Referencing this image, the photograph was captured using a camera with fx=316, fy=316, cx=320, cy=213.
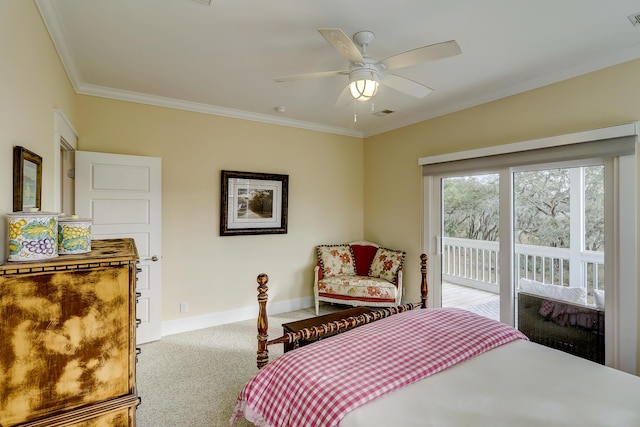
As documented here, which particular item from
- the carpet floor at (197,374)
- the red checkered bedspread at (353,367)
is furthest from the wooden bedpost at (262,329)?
the carpet floor at (197,374)

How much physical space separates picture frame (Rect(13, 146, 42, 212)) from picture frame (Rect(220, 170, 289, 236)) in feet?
6.82

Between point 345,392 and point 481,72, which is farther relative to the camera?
point 481,72

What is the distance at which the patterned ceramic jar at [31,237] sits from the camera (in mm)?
1183

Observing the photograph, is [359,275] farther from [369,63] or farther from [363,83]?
[369,63]

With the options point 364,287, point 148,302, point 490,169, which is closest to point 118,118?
point 148,302

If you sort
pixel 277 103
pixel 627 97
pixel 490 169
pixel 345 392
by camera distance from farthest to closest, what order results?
pixel 277 103, pixel 490 169, pixel 627 97, pixel 345 392

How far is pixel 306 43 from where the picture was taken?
7.70 ft

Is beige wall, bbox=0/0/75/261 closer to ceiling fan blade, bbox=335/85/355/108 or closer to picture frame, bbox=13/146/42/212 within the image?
picture frame, bbox=13/146/42/212

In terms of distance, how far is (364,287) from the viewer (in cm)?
402

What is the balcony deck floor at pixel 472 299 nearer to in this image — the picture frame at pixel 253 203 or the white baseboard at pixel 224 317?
the white baseboard at pixel 224 317

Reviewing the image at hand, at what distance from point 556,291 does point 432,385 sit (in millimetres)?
2237

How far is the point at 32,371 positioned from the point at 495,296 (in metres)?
3.71

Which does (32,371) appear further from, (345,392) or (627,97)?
(627,97)

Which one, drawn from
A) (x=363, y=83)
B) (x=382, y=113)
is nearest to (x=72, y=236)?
(x=363, y=83)
